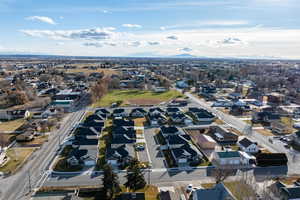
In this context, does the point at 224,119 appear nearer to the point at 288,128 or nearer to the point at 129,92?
the point at 288,128

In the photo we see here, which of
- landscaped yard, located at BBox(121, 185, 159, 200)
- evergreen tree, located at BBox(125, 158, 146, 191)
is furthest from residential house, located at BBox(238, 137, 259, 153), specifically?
evergreen tree, located at BBox(125, 158, 146, 191)

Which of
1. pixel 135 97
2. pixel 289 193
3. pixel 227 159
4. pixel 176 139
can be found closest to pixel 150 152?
pixel 176 139

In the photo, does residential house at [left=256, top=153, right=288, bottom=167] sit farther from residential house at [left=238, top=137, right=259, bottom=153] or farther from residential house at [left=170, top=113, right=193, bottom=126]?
residential house at [left=170, top=113, right=193, bottom=126]

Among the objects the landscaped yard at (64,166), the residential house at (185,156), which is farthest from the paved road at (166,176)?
the residential house at (185,156)

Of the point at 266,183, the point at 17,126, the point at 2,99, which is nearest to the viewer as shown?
the point at 266,183

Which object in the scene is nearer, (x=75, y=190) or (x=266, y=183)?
(x=75, y=190)

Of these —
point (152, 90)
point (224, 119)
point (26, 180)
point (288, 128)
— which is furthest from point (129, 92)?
point (26, 180)
